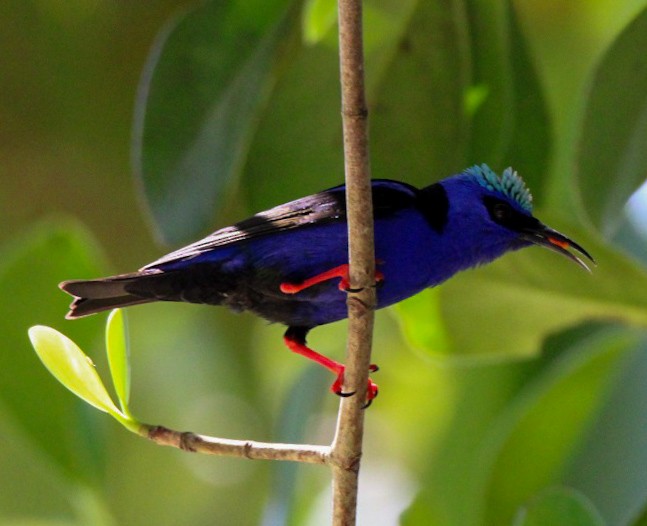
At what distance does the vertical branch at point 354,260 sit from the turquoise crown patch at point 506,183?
0.95m

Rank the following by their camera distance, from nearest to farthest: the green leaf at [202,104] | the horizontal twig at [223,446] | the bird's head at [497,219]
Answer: the horizontal twig at [223,446] < the bird's head at [497,219] < the green leaf at [202,104]

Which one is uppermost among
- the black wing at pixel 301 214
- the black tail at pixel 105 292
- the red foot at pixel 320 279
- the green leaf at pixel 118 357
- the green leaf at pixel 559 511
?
the black wing at pixel 301 214

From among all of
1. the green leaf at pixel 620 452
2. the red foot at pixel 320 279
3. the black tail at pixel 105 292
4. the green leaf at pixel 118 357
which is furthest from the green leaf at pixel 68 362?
the green leaf at pixel 620 452

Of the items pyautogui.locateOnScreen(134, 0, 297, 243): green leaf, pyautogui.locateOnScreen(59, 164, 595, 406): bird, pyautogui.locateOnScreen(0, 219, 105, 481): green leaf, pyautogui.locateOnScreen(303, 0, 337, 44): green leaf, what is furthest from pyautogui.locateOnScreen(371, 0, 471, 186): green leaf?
pyautogui.locateOnScreen(0, 219, 105, 481): green leaf

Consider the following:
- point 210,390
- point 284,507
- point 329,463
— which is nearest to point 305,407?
point 284,507

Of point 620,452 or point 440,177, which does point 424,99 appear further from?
point 620,452

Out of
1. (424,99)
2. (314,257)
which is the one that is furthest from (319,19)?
(314,257)

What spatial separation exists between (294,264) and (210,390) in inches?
107

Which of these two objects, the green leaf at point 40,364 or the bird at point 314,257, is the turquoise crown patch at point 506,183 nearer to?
the bird at point 314,257

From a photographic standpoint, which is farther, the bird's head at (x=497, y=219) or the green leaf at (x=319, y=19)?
the green leaf at (x=319, y=19)

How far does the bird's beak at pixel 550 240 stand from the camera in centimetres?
332

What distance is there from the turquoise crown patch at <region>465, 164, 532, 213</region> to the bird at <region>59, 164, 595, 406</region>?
3 cm

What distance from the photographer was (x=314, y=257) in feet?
10.7

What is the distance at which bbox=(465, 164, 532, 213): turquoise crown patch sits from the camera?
3.42 meters
